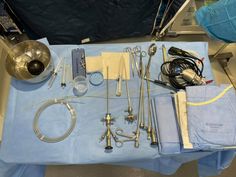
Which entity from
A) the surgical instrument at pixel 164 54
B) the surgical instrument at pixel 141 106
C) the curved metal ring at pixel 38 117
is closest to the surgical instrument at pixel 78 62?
the curved metal ring at pixel 38 117

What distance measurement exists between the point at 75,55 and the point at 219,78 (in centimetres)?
115

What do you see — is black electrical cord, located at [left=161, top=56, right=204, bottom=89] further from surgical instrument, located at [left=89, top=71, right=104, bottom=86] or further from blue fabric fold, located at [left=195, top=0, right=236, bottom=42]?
surgical instrument, located at [left=89, top=71, right=104, bottom=86]

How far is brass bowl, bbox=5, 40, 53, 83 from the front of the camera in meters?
0.98

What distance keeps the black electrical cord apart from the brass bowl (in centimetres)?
50

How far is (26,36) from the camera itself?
1.73 m

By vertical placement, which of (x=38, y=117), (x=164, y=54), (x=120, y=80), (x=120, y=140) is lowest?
(x=120, y=140)

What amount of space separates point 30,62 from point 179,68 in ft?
2.16

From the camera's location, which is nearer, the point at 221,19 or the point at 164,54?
the point at 221,19

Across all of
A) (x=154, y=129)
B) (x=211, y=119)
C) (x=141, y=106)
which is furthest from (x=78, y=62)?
(x=211, y=119)

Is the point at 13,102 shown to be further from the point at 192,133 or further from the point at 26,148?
the point at 192,133

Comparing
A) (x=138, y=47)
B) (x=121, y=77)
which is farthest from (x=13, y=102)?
(x=138, y=47)

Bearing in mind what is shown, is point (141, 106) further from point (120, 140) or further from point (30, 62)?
point (30, 62)

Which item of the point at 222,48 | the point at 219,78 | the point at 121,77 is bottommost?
the point at 121,77

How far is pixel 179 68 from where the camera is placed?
0.99 metres
